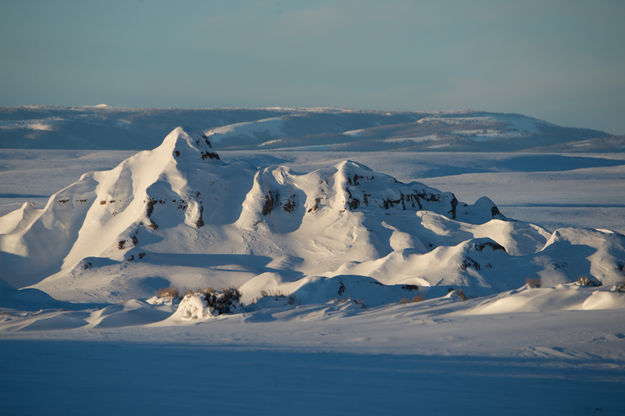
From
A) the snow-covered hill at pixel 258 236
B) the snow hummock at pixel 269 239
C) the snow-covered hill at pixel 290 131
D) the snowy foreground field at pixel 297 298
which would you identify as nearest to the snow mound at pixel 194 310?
the snowy foreground field at pixel 297 298

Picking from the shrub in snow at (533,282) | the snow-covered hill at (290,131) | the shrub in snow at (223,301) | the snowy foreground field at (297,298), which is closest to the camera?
the snowy foreground field at (297,298)

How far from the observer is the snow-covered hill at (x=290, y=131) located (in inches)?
4734

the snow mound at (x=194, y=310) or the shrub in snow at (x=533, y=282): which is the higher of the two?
the snow mound at (x=194, y=310)

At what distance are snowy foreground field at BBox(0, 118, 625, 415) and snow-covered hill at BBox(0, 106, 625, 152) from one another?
80679 mm

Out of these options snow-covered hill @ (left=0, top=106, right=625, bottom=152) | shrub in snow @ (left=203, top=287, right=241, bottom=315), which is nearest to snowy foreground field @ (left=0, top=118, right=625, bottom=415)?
shrub in snow @ (left=203, top=287, right=241, bottom=315)

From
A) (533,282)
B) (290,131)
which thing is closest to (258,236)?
(533,282)

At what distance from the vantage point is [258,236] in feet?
84.8

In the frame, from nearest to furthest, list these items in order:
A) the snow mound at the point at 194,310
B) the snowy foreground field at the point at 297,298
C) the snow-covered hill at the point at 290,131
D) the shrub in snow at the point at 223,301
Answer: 1. the snowy foreground field at the point at 297,298
2. the snow mound at the point at 194,310
3. the shrub in snow at the point at 223,301
4. the snow-covered hill at the point at 290,131

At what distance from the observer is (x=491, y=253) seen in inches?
817

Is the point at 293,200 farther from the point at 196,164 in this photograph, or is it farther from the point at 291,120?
the point at 291,120

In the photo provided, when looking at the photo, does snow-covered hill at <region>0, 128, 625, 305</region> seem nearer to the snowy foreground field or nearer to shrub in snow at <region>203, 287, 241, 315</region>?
the snowy foreground field

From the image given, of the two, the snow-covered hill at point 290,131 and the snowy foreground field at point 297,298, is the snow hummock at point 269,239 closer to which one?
the snowy foreground field at point 297,298

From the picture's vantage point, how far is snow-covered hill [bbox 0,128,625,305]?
68.0ft

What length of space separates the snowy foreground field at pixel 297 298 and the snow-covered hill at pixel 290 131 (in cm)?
8068
